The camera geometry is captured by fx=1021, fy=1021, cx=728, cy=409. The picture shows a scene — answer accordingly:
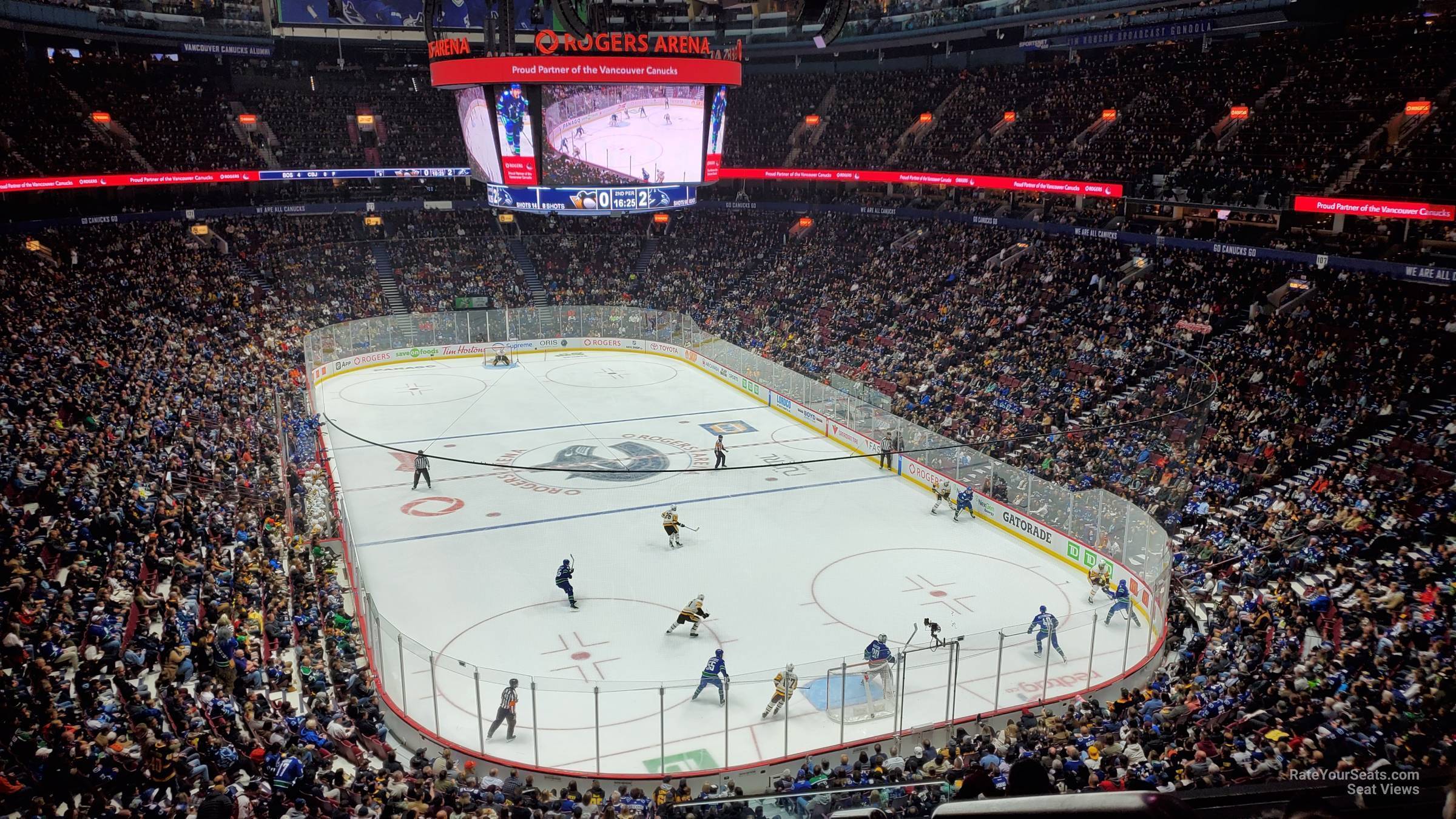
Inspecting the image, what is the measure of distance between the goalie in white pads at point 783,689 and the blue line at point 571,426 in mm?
18898

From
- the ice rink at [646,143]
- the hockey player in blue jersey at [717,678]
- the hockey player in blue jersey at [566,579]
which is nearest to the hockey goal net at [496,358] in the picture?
the ice rink at [646,143]

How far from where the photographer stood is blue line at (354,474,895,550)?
2375 cm

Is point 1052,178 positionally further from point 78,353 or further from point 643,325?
point 78,353

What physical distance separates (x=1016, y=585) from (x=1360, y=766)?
11.3 m

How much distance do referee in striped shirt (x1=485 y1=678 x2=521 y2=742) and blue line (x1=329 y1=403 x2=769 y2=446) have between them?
17313mm

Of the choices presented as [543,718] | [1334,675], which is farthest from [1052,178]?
[543,718]

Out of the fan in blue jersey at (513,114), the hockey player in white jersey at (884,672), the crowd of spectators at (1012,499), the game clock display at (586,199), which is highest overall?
the fan in blue jersey at (513,114)

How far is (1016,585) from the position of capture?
21.4 m

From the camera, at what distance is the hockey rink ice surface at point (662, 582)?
15.2 metres

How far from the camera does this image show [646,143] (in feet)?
106

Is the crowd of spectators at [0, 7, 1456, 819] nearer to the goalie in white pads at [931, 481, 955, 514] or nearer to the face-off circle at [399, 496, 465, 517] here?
the goalie in white pads at [931, 481, 955, 514]

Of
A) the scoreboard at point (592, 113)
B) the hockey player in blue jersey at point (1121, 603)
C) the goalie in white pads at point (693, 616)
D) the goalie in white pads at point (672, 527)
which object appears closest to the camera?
the hockey player in blue jersey at point (1121, 603)

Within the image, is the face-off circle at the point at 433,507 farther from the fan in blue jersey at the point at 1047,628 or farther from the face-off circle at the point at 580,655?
the fan in blue jersey at the point at 1047,628

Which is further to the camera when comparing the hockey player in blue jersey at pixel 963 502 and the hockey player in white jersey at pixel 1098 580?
the hockey player in blue jersey at pixel 963 502
